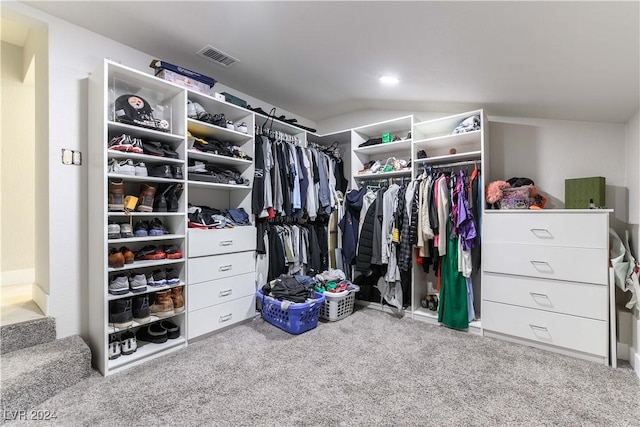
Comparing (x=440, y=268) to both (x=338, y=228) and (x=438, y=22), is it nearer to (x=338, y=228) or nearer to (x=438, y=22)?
(x=338, y=228)

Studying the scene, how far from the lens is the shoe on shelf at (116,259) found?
1.87 meters

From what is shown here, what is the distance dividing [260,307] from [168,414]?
1.35m

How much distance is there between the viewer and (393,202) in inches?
116

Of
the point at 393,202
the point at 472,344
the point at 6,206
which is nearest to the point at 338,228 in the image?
the point at 393,202

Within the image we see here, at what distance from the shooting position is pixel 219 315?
242 centimetres

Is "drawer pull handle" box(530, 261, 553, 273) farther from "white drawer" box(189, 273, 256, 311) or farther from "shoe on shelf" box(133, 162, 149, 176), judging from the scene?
"shoe on shelf" box(133, 162, 149, 176)

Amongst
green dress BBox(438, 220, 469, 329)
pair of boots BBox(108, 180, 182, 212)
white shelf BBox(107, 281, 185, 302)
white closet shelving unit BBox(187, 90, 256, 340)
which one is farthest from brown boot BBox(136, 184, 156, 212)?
green dress BBox(438, 220, 469, 329)

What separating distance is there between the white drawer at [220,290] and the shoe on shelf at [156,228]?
481 mm

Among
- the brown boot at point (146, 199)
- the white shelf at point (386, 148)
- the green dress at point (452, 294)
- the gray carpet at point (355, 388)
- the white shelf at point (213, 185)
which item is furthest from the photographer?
the white shelf at point (386, 148)

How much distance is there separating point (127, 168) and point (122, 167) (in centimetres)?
3

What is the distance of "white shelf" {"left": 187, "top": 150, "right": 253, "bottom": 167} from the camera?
2352mm

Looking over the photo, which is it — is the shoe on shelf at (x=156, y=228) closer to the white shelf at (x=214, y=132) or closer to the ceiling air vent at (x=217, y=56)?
the white shelf at (x=214, y=132)

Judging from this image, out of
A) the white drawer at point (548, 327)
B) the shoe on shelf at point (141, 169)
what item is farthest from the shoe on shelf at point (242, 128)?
the white drawer at point (548, 327)

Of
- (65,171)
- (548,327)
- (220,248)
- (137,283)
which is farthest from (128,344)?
(548,327)
